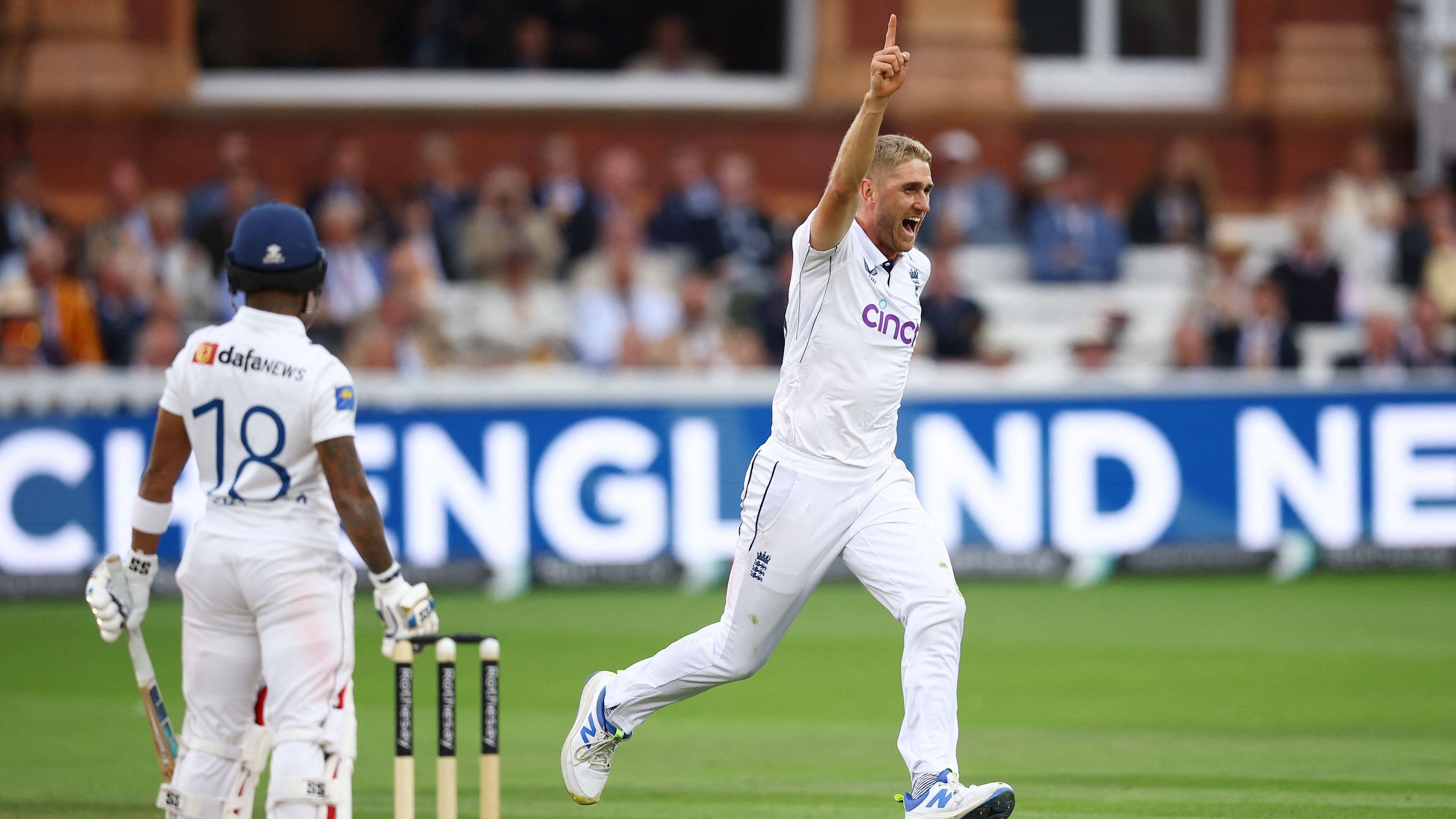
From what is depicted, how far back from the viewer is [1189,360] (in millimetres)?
15656

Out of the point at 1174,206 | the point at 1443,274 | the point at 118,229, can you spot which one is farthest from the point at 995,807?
the point at 1174,206

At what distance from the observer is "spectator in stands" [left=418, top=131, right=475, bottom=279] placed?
692 inches

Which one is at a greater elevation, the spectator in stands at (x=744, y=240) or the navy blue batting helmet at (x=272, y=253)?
the navy blue batting helmet at (x=272, y=253)

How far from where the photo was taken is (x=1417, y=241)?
60.8 ft

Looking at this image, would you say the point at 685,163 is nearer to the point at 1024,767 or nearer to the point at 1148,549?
the point at 1148,549

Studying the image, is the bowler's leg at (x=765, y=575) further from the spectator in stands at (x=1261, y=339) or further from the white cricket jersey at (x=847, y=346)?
the spectator in stands at (x=1261, y=339)

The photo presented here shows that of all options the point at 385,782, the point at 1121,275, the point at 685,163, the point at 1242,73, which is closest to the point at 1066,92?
the point at 1242,73

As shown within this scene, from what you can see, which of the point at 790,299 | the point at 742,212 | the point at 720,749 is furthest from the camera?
the point at 742,212

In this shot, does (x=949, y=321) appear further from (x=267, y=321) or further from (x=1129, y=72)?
(x=267, y=321)

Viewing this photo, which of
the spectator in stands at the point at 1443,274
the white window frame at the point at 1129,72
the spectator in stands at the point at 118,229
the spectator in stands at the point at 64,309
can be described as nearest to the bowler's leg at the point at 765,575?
→ the spectator in stands at the point at 64,309

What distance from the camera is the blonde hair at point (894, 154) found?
678cm

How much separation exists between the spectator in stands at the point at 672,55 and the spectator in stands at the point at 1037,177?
12.2 ft

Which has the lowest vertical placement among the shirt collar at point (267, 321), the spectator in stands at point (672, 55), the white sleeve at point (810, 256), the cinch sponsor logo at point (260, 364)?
the cinch sponsor logo at point (260, 364)

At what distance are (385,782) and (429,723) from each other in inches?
53.5
